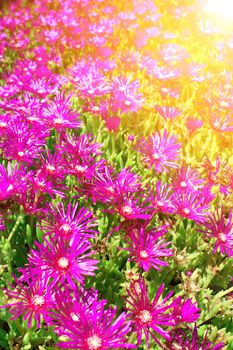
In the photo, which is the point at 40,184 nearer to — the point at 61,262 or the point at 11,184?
the point at 11,184

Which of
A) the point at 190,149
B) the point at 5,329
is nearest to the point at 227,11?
the point at 190,149

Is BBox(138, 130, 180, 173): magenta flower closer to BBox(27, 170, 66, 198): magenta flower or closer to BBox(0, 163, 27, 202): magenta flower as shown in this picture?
BBox(27, 170, 66, 198): magenta flower

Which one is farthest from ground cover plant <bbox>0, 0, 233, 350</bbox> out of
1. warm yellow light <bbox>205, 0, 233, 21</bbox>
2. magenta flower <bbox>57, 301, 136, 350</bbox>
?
warm yellow light <bbox>205, 0, 233, 21</bbox>

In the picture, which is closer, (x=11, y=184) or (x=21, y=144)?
(x=11, y=184)

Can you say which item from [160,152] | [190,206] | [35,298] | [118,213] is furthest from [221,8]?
[35,298]

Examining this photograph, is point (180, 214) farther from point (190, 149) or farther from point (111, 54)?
point (111, 54)

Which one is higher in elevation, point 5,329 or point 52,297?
point 52,297

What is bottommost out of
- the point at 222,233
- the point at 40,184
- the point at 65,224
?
the point at 222,233
